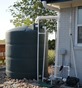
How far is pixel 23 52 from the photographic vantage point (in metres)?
11.9

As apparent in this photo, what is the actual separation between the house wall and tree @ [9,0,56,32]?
1560 cm

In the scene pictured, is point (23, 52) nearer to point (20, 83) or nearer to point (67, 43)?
point (20, 83)

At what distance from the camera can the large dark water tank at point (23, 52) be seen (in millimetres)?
11875

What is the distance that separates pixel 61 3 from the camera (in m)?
11.2

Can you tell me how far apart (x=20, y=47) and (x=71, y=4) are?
264 centimetres

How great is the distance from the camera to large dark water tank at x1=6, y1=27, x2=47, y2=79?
11875mm

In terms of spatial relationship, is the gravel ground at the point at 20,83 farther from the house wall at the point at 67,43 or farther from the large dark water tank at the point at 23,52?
the house wall at the point at 67,43

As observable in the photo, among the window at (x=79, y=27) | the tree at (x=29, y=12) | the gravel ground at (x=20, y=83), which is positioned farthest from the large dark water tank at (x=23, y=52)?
the tree at (x=29, y=12)

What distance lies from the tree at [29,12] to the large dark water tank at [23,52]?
50.2ft

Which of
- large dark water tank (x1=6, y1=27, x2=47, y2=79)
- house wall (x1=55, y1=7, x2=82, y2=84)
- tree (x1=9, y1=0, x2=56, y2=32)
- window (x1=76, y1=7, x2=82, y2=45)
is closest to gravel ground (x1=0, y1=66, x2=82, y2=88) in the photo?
large dark water tank (x1=6, y1=27, x2=47, y2=79)

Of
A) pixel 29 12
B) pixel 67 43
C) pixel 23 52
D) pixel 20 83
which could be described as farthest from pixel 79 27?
pixel 29 12

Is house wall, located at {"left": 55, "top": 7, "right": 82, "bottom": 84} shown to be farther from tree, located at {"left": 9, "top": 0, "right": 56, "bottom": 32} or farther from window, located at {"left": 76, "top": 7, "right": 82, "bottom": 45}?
tree, located at {"left": 9, "top": 0, "right": 56, "bottom": 32}

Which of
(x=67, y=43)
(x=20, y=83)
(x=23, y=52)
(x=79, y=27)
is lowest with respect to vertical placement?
(x=20, y=83)

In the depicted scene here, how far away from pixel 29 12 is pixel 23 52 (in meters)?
17.7
